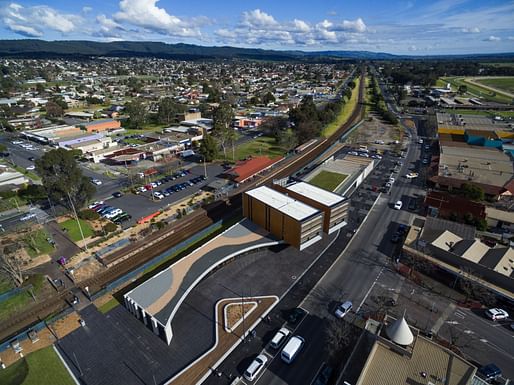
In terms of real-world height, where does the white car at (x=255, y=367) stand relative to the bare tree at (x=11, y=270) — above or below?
below

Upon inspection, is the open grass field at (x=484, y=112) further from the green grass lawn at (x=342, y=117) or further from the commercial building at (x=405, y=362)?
the commercial building at (x=405, y=362)

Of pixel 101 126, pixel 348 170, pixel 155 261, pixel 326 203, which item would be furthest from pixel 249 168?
pixel 101 126

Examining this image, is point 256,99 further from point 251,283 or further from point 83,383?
point 83,383

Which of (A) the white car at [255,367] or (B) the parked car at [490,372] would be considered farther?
(A) the white car at [255,367]

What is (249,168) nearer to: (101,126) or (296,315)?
(296,315)

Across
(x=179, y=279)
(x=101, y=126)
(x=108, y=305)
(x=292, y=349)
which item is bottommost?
(x=108, y=305)

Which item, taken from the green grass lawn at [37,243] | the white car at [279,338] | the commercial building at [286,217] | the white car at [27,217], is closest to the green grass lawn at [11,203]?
the white car at [27,217]

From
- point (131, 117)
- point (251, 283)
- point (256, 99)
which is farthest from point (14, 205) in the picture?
point (256, 99)
